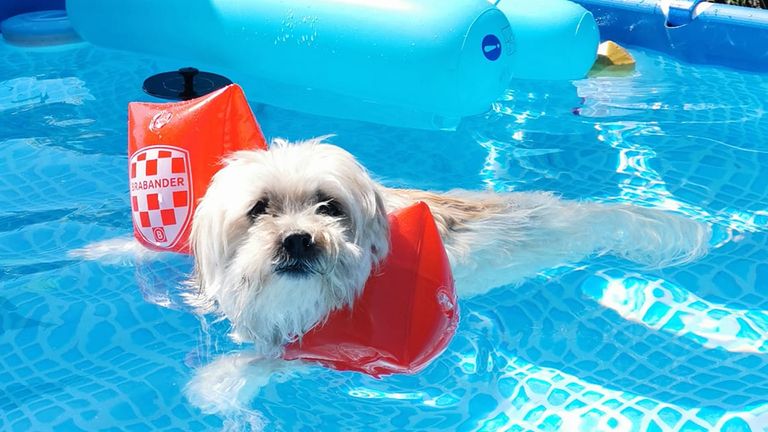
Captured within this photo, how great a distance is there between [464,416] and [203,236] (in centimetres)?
122

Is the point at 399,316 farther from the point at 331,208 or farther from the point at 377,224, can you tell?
the point at 331,208

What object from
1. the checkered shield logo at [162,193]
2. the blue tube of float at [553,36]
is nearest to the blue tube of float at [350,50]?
the blue tube of float at [553,36]

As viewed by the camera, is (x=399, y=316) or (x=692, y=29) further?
(x=692, y=29)

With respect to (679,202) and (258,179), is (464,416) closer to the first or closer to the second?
(258,179)

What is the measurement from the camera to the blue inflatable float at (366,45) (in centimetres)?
529

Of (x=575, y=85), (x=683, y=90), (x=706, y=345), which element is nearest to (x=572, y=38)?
(x=575, y=85)

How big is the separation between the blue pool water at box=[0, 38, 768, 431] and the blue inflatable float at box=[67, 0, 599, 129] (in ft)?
0.88

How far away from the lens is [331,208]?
2951 millimetres

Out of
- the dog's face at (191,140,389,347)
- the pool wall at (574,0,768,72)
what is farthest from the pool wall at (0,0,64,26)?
the dog's face at (191,140,389,347)

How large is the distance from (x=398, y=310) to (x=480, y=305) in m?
0.83

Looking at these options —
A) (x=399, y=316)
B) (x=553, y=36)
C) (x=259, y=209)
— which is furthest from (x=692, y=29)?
(x=259, y=209)

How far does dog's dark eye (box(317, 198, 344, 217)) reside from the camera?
2924 mm

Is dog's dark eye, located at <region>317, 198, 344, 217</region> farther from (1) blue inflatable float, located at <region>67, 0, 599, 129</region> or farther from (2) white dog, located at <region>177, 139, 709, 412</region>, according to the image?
(1) blue inflatable float, located at <region>67, 0, 599, 129</region>

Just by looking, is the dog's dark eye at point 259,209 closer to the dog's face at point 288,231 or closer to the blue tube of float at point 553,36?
the dog's face at point 288,231
